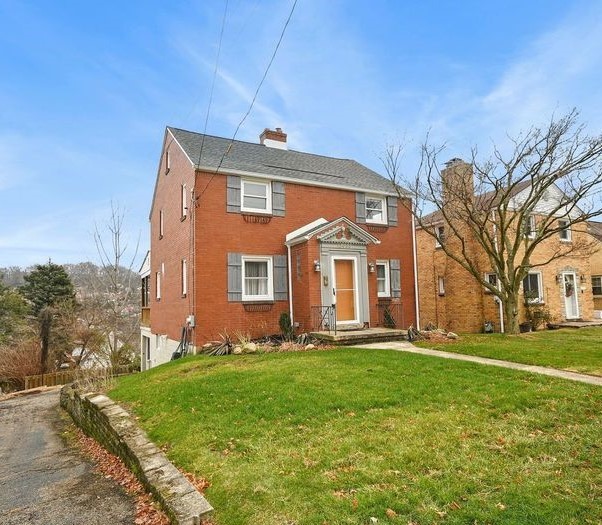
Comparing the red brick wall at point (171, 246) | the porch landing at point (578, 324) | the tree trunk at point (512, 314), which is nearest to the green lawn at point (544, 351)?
the tree trunk at point (512, 314)

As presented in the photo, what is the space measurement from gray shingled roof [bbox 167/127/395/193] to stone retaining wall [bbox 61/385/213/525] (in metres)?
7.82

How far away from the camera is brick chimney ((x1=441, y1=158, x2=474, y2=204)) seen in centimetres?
1429

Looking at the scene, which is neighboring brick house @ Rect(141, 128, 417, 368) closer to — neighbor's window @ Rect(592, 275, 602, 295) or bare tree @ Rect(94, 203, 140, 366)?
bare tree @ Rect(94, 203, 140, 366)

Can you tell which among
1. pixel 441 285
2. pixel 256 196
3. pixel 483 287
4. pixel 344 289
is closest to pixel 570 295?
pixel 483 287

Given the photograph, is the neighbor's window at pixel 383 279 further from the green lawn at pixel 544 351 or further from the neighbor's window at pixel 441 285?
the neighbor's window at pixel 441 285

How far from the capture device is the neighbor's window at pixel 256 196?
13180mm

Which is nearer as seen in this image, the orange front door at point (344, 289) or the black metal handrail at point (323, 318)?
the black metal handrail at point (323, 318)

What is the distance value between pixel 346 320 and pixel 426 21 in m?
8.59

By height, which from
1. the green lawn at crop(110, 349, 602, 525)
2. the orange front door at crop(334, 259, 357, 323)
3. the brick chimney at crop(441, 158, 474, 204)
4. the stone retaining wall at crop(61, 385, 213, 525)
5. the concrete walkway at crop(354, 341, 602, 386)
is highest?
the brick chimney at crop(441, 158, 474, 204)

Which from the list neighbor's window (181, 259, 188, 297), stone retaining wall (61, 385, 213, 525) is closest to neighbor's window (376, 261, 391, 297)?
neighbor's window (181, 259, 188, 297)

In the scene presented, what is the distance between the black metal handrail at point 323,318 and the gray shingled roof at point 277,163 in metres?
4.89

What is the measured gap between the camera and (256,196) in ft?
44.0

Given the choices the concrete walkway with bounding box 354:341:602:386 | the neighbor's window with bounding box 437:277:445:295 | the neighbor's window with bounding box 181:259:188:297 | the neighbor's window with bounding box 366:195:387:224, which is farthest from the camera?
the neighbor's window with bounding box 437:277:445:295

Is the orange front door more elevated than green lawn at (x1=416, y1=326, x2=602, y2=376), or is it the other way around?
the orange front door
